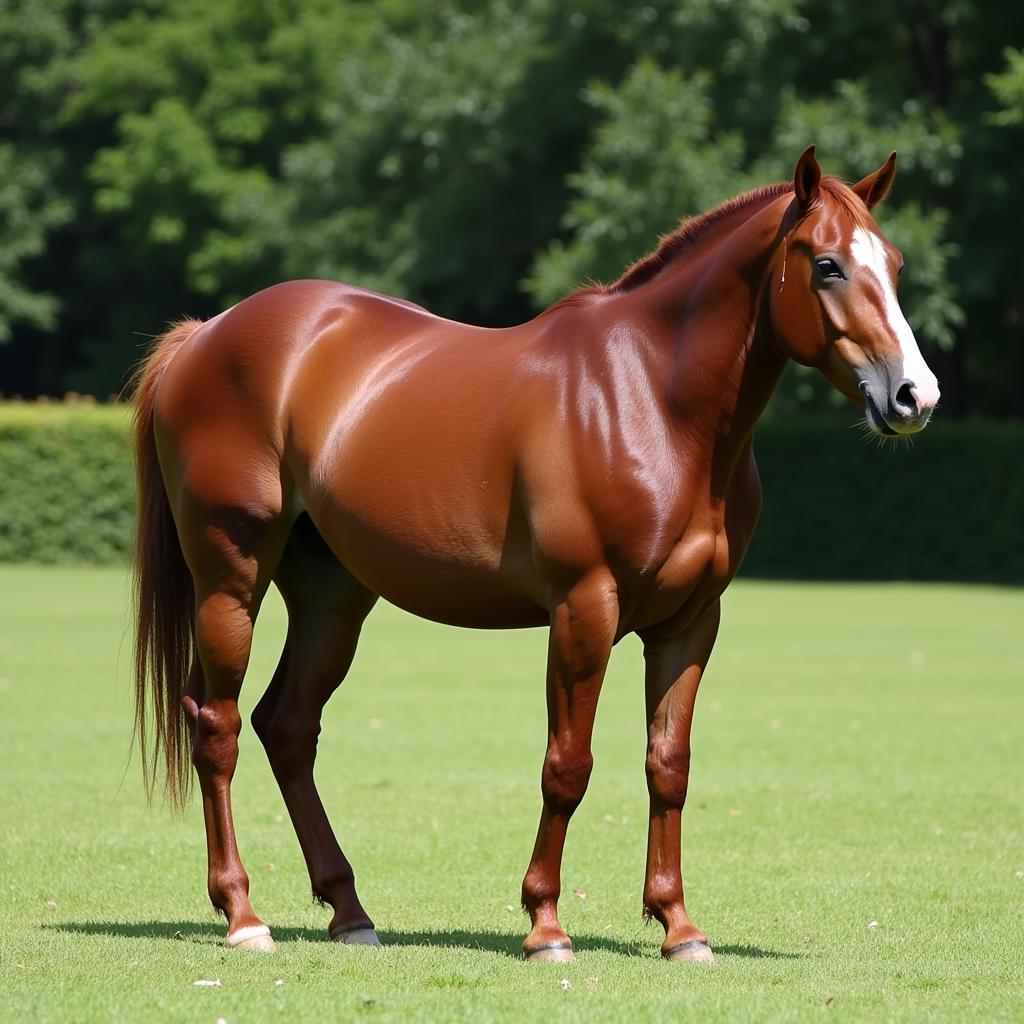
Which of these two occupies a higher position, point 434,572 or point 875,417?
point 875,417

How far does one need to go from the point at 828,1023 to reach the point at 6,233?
45.9 m

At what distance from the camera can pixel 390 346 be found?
6.71m

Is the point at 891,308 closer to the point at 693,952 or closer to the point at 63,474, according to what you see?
the point at 693,952

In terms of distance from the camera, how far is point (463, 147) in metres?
38.6

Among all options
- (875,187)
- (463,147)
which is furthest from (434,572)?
(463,147)

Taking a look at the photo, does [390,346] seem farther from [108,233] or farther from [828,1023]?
[108,233]

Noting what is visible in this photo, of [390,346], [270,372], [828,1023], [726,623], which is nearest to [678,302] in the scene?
[390,346]

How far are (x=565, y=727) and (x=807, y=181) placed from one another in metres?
1.98

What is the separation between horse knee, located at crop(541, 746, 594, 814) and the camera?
591 cm

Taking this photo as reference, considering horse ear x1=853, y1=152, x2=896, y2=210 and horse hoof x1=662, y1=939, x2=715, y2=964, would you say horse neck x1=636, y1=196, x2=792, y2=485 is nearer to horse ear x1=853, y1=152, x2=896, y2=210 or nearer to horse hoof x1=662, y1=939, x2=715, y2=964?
horse ear x1=853, y1=152, x2=896, y2=210

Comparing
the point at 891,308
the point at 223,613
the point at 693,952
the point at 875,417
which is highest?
the point at 891,308

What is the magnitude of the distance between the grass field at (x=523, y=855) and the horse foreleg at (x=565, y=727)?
192mm

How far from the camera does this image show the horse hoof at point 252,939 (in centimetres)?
622

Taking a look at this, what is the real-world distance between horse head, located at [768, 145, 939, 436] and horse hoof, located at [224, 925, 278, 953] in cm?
277
